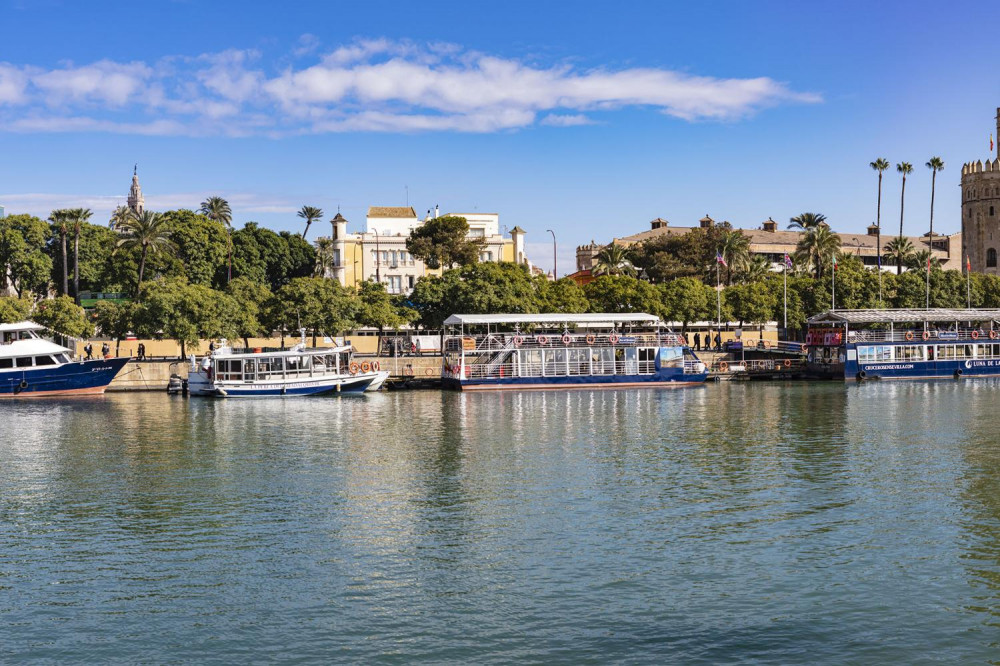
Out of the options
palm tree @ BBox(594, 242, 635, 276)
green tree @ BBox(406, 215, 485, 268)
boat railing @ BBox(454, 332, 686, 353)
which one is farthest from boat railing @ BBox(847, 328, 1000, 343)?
green tree @ BBox(406, 215, 485, 268)

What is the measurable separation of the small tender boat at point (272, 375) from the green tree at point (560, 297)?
26828mm

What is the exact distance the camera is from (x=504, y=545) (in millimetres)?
29266

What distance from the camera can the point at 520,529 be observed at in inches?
1224

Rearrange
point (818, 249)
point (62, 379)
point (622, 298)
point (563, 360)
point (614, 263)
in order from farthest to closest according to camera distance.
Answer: point (614, 263) → point (818, 249) → point (622, 298) → point (563, 360) → point (62, 379)

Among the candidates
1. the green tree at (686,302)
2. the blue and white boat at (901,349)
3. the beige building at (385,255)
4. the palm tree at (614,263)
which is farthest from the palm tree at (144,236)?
the blue and white boat at (901,349)

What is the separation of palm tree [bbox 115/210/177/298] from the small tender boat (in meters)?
32.6

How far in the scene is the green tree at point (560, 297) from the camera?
325ft

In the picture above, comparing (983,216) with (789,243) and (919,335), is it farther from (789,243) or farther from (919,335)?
(919,335)

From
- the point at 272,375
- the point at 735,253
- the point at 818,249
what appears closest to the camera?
the point at 272,375

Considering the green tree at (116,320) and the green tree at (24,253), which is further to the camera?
→ the green tree at (24,253)

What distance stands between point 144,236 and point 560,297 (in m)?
42.7

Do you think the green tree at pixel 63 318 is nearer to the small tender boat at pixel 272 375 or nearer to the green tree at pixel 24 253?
the small tender boat at pixel 272 375

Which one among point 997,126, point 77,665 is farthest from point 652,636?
point 997,126

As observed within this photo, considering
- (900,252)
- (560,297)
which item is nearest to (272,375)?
(560,297)
